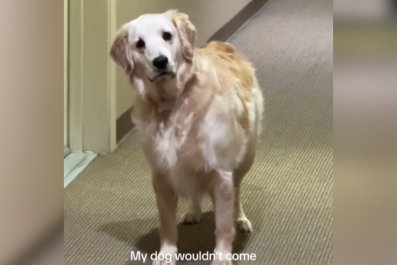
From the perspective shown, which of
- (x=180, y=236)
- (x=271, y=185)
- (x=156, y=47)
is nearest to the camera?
(x=156, y=47)

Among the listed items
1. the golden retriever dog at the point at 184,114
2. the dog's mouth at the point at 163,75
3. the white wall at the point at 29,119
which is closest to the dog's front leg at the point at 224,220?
the golden retriever dog at the point at 184,114

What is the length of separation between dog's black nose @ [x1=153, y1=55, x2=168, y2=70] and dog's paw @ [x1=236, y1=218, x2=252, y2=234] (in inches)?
17.1

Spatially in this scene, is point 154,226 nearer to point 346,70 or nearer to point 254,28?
point 346,70

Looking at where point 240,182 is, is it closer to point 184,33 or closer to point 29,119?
point 184,33

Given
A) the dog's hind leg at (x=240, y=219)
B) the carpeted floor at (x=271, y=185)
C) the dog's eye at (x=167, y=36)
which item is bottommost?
the carpeted floor at (x=271, y=185)

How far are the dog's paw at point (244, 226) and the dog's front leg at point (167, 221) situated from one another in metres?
0.17

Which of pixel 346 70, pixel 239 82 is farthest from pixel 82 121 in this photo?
pixel 346 70

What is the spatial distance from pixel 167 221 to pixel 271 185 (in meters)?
0.41

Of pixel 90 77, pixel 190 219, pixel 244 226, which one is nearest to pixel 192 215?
pixel 190 219

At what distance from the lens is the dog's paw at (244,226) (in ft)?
5.24

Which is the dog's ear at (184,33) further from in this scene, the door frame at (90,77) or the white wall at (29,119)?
the door frame at (90,77)

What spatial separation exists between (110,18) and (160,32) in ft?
1.99

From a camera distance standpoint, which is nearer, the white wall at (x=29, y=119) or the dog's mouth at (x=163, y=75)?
the white wall at (x=29, y=119)

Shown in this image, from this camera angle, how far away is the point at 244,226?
1602mm
